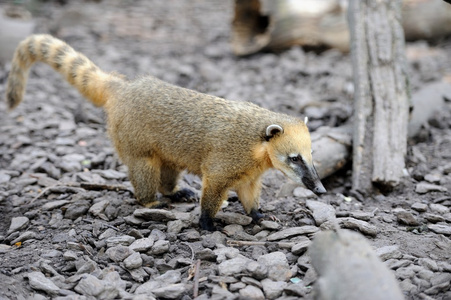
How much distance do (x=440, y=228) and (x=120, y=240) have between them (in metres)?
3.21

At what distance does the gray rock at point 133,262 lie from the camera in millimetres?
4199

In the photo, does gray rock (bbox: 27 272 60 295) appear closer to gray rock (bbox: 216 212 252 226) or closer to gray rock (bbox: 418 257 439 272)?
gray rock (bbox: 216 212 252 226)

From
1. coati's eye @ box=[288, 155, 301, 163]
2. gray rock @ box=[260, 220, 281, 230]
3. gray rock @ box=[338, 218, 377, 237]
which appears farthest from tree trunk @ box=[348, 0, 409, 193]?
coati's eye @ box=[288, 155, 301, 163]

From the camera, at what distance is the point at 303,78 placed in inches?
394

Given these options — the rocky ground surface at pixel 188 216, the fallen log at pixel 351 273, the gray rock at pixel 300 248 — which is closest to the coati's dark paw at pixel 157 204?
the rocky ground surface at pixel 188 216

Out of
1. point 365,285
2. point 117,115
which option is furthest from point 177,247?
point 365,285

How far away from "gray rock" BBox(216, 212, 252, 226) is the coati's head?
31.0 inches

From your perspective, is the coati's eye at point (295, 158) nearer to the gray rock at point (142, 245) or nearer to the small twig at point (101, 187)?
the gray rock at point (142, 245)

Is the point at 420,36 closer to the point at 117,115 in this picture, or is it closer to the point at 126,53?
the point at 126,53

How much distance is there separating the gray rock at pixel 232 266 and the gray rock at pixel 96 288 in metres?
0.91

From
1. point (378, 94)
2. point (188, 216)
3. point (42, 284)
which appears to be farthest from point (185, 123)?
point (378, 94)

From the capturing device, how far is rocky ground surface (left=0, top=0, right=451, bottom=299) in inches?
155

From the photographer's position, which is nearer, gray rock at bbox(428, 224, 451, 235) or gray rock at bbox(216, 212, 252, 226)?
gray rock at bbox(428, 224, 451, 235)

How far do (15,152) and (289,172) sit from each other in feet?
14.0
